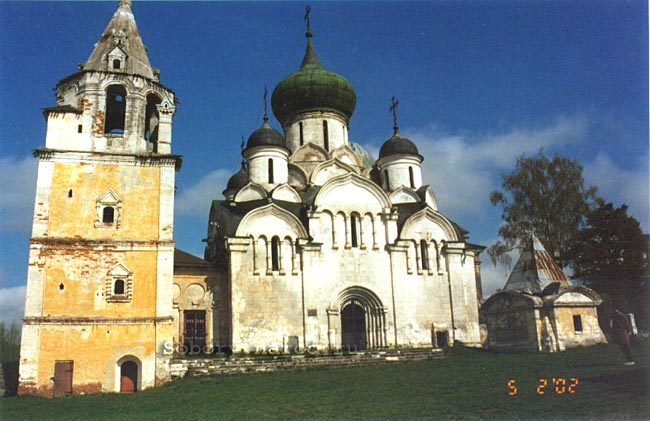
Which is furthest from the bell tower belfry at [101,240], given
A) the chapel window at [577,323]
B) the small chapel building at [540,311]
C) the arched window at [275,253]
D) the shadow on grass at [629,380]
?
the chapel window at [577,323]

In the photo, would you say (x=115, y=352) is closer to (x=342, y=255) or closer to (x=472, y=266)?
(x=342, y=255)

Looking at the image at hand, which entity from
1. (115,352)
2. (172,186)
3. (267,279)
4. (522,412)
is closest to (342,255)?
(267,279)

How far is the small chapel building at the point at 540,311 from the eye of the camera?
20562 mm

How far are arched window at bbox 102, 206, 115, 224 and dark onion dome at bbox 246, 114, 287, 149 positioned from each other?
26.3ft

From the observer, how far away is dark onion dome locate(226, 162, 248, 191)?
27172 millimetres

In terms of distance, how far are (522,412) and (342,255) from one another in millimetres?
13072

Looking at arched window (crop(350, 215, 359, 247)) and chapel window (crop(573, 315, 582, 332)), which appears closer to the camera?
chapel window (crop(573, 315, 582, 332))

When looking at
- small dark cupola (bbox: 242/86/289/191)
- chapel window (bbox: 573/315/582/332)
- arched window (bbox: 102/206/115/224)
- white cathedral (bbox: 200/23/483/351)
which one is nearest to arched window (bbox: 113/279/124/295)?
arched window (bbox: 102/206/115/224)

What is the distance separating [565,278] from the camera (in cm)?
2281

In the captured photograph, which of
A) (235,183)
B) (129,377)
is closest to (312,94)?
(235,183)

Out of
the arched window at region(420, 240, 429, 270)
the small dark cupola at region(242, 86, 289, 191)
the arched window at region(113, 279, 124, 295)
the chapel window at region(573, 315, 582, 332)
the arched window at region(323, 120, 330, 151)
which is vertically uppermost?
the arched window at region(323, 120, 330, 151)

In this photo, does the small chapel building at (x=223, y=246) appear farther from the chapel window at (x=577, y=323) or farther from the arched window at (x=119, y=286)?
the chapel window at (x=577, y=323)

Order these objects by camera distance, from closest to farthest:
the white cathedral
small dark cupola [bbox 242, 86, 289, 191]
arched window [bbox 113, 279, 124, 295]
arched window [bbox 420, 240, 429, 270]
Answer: arched window [bbox 113, 279, 124, 295] → the white cathedral → arched window [bbox 420, 240, 429, 270] → small dark cupola [bbox 242, 86, 289, 191]

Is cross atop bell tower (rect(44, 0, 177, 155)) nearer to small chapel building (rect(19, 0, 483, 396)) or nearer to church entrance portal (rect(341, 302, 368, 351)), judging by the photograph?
small chapel building (rect(19, 0, 483, 396))
